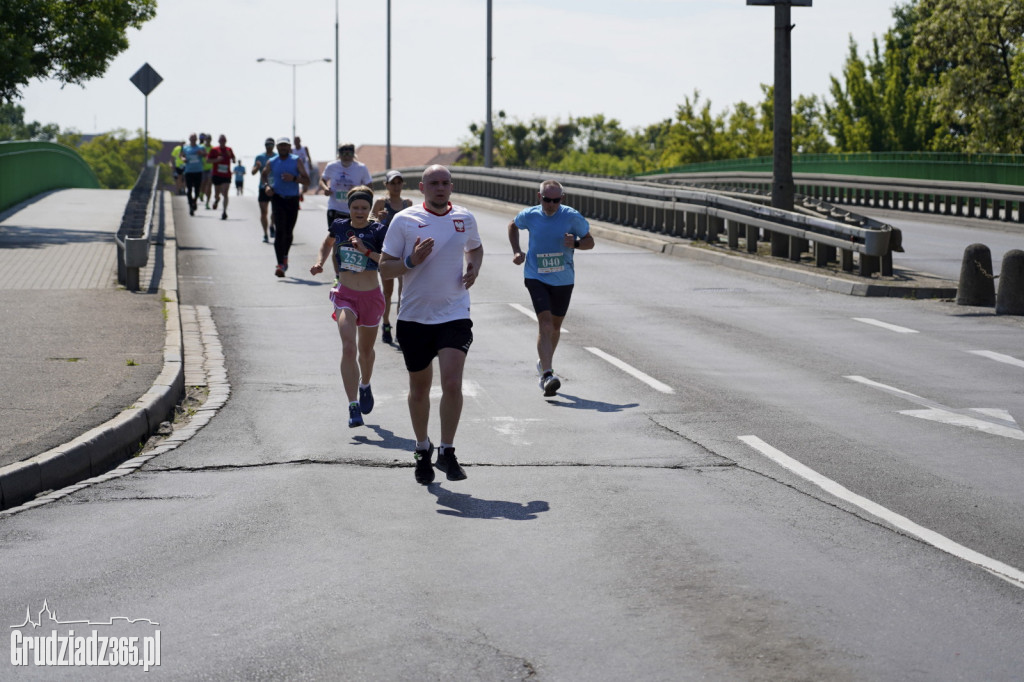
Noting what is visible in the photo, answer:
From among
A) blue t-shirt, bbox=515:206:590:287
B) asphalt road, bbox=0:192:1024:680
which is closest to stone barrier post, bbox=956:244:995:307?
asphalt road, bbox=0:192:1024:680

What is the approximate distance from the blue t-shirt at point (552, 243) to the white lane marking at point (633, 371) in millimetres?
1127

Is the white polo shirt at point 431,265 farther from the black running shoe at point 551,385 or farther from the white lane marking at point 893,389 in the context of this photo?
the white lane marking at point 893,389

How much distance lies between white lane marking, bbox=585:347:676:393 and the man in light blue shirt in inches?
35.0

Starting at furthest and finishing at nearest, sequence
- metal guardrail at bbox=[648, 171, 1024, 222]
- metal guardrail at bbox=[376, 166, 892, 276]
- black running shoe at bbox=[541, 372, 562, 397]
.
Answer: metal guardrail at bbox=[648, 171, 1024, 222] → metal guardrail at bbox=[376, 166, 892, 276] → black running shoe at bbox=[541, 372, 562, 397]

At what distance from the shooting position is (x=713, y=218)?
2578cm

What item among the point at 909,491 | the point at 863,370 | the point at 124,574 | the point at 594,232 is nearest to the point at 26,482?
the point at 124,574

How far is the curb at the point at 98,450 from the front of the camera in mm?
7973

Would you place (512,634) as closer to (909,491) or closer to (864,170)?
(909,491)

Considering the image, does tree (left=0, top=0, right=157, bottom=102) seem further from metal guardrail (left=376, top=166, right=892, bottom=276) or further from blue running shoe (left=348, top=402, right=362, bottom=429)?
blue running shoe (left=348, top=402, right=362, bottom=429)

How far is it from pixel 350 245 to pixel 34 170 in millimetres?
32748

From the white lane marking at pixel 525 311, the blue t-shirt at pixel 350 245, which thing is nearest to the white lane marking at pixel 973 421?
the blue t-shirt at pixel 350 245

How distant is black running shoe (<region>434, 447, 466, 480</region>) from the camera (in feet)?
27.4

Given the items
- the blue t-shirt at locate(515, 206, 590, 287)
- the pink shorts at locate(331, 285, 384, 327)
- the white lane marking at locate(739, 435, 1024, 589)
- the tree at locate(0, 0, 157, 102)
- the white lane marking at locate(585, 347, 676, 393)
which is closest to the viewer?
the white lane marking at locate(739, 435, 1024, 589)

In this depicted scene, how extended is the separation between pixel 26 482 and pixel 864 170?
138 ft
